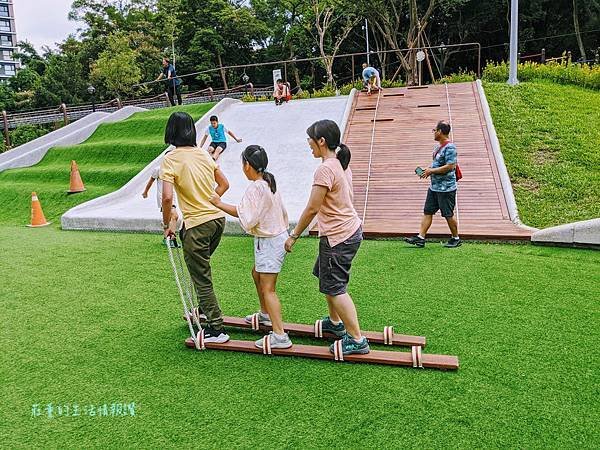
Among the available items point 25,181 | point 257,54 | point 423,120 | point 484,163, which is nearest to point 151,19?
point 257,54

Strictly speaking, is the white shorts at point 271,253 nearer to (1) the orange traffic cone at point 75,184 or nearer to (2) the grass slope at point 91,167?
(2) the grass slope at point 91,167

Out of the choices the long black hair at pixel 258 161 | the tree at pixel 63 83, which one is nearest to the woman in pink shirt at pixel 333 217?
the long black hair at pixel 258 161

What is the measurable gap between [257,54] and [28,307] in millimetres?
36093

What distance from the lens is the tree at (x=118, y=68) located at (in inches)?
1097

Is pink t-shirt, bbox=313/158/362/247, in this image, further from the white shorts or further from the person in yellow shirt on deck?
the person in yellow shirt on deck

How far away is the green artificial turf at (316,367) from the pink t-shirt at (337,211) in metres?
0.92

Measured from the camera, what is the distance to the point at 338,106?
13.6 metres

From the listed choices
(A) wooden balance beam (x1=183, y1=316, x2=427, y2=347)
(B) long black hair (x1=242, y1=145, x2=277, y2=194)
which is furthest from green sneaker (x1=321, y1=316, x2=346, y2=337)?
(B) long black hair (x1=242, y1=145, x2=277, y2=194)

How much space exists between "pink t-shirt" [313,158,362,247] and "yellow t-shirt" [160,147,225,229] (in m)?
→ 0.86

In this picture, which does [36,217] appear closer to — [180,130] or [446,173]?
[180,130]

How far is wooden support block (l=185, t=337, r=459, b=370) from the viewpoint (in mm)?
3535

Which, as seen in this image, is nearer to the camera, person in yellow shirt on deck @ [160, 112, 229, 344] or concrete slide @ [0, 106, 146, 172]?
person in yellow shirt on deck @ [160, 112, 229, 344]

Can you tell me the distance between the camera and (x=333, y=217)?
3.51 meters

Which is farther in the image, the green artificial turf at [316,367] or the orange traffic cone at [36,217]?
the orange traffic cone at [36,217]
